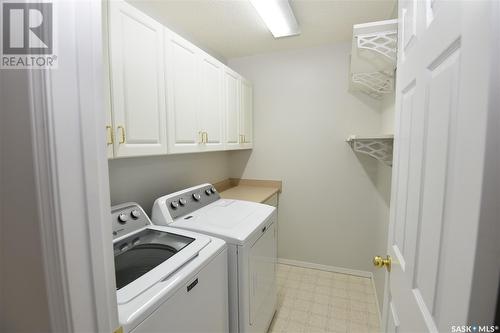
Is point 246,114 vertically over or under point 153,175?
over

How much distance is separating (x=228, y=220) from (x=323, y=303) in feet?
4.60

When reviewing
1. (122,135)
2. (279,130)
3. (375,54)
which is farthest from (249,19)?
(122,135)

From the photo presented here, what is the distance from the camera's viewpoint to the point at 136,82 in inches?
50.6

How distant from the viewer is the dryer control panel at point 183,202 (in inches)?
62.9

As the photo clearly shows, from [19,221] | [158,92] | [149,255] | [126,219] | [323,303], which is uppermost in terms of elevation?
[158,92]

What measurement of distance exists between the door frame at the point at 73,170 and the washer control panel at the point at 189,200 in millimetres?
1163

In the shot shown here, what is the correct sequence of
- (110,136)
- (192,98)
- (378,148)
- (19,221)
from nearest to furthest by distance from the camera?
(19,221) < (110,136) < (192,98) < (378,148)

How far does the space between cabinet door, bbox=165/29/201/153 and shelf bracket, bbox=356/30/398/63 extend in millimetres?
1153

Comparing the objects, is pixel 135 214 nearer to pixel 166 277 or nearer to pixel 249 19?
pixel 166 277

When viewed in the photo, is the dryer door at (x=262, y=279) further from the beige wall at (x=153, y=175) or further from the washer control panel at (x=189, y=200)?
the beige wall at (x=153, y=175)

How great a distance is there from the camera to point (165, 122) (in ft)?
4.92

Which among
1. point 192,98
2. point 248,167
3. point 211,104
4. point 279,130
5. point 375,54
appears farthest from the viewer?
point 248,167

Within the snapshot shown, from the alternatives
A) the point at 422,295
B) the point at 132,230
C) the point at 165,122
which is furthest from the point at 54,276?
Result: the point at 165,122

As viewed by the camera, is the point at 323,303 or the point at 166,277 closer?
the point at 166,277
